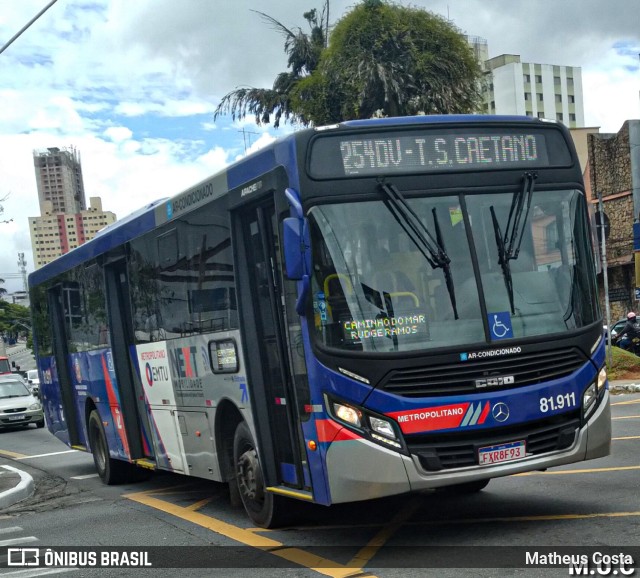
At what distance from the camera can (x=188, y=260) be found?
32.1 ft

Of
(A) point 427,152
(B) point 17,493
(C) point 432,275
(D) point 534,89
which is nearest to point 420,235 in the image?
(C) point 432,275

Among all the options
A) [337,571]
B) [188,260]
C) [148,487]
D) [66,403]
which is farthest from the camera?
[66,403]

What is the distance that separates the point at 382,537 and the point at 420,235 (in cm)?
238

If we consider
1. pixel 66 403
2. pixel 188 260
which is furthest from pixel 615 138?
pixel 188 260

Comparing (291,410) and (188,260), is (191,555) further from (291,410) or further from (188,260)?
(188,260)

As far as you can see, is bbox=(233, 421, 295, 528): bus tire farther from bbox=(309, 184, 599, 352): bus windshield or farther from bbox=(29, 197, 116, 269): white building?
bbox=(29, 197, 116, 269): white building

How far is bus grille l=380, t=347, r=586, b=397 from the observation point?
7.17 m

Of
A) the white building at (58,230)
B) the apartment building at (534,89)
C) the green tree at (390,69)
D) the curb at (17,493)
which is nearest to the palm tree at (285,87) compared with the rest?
the green tree at (390,69)

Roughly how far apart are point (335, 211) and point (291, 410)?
1.63m

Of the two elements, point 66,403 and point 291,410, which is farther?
point 66,403

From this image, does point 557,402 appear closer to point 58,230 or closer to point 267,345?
point 267,345

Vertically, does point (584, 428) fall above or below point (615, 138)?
below

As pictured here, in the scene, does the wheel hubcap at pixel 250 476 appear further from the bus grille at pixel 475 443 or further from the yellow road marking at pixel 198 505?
the bus grille at pixel 475 443

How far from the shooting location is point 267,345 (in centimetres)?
832
